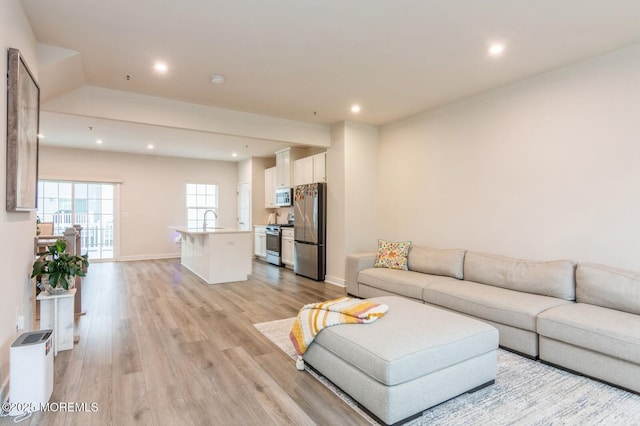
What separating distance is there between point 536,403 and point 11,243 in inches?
144

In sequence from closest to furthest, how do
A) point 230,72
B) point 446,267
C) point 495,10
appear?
point 495,10 → point 230,72 → point 446,267

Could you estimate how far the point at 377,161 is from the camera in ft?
19.0

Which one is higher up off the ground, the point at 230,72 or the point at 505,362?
the point at 230,72

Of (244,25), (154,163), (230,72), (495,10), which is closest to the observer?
(495,10)

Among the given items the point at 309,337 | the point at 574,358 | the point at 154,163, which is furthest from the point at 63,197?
the point at 574,358

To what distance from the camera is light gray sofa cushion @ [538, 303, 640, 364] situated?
2.27m

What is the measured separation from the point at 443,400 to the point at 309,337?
970 mm

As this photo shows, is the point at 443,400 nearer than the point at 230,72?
Yes

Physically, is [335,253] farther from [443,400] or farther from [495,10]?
[495,10]

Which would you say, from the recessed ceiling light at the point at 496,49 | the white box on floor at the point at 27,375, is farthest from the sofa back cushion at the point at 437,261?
the white box on floor at the point at 27,375

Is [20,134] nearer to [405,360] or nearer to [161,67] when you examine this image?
[161,67]

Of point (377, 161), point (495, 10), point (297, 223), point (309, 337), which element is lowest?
point (309, 337)

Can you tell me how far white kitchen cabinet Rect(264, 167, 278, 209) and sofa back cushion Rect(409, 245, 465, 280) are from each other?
14.6ft

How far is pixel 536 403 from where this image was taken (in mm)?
2162
